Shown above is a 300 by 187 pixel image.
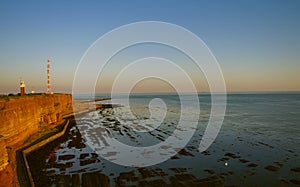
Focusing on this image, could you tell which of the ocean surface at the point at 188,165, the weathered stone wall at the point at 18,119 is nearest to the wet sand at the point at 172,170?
the ocean surface at the point at 188,165

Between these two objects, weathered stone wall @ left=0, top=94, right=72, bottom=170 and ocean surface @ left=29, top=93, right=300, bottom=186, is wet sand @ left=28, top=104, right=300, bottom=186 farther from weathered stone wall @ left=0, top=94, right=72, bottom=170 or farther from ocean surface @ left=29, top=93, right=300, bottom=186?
weathered stone wall @ left=0, top=94, right=72, bottom=170

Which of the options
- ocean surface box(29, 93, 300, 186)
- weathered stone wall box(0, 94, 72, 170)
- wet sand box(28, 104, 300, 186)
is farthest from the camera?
weathered stone wall box(0, 94, 72, 170)

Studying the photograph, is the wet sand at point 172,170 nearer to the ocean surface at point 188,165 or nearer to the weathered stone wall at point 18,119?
the ocean surface at point 188,165

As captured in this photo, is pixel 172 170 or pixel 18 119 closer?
pixel 172 170

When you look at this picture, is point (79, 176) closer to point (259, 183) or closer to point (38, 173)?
point (38, 173)

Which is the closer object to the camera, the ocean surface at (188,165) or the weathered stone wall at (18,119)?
the ocean surface at (188,165)

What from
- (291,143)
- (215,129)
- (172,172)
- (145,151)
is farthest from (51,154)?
(291,143)

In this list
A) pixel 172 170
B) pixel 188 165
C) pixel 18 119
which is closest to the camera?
pixel 172 170

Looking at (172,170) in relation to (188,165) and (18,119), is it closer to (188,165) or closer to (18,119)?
(188,165)

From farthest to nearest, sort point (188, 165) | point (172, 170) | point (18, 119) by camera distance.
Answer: point (18, 119) < point (188, 165) < point (172, 170)

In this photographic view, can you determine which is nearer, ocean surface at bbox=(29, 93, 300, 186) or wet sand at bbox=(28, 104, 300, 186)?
wet sand at bbox=(28, 104, 300, 186)

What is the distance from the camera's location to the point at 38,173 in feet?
46.7

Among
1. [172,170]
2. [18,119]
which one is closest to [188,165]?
[172,170]

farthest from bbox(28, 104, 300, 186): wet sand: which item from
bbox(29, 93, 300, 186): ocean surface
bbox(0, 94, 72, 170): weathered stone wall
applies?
bbox(0, 94, 72, 170): weathered stone wall
